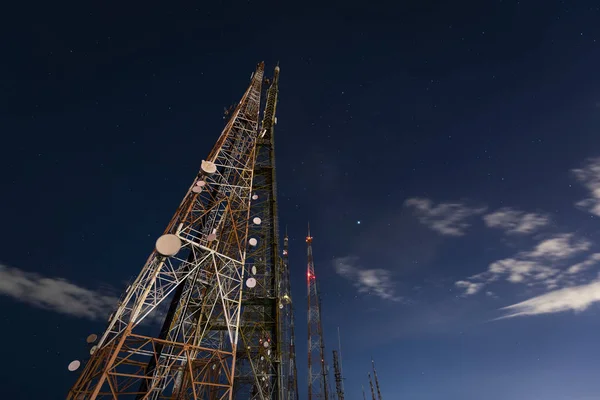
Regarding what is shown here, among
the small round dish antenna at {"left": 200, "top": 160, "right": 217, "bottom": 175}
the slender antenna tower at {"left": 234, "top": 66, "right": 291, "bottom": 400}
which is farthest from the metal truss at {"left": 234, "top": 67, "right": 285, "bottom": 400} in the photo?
the small round dish antenna at {"left": 200, "top": 160, "right": 217, "bottom": 175}

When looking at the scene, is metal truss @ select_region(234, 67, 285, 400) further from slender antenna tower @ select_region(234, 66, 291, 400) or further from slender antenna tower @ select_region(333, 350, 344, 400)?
slender antenna tower @ select_region(333, 350, 344, 400)

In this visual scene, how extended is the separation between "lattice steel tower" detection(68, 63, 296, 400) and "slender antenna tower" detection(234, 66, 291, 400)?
0.10 m

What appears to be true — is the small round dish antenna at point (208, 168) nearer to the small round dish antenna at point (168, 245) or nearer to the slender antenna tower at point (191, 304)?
the slender antenna tower at point (191, 304)

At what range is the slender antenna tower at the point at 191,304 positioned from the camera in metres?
16.6

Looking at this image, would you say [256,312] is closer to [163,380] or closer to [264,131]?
[163,380]

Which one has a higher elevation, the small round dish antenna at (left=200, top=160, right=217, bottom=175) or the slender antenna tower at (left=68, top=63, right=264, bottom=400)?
the small round dish antenna at (left=200, top=160, right=217, bottom=175)

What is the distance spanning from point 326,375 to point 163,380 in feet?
107

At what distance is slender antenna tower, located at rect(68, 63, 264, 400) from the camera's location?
16562mm

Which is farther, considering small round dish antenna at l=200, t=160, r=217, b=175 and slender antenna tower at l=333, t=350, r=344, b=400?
slender antenna tower at l=333, t=350, r=344, b=400

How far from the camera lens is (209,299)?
79.0 feet

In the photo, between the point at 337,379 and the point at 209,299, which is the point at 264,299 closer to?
the point at 209,299

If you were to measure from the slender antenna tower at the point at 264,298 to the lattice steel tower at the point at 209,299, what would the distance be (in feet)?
0.34

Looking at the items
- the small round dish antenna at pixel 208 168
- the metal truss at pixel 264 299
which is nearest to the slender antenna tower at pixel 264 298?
the metal truss at pixel 264 299

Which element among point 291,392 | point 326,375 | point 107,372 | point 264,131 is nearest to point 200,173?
point 264,131
